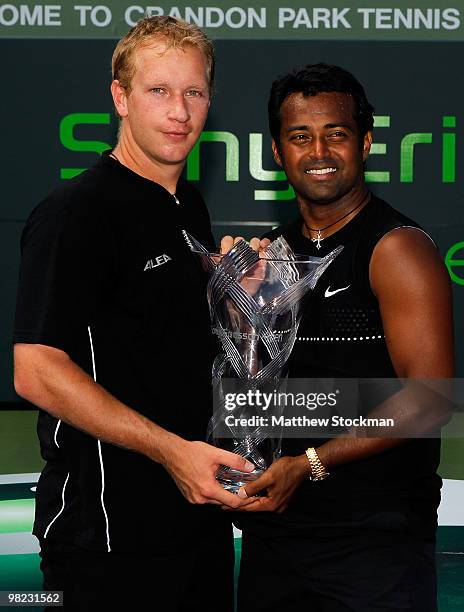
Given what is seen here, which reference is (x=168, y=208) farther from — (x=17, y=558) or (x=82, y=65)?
(x=82, y=65)

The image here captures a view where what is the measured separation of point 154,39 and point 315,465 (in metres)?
1.06

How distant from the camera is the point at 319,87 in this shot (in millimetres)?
2641

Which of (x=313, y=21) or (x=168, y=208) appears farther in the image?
(x=313, y=21)

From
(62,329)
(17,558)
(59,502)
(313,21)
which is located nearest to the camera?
(62,329)

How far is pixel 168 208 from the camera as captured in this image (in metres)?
2.60

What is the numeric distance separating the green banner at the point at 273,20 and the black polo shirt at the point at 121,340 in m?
4.67

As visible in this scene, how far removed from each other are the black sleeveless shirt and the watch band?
71 mm

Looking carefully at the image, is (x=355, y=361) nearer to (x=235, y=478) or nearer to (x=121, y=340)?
(x=235, y=478)

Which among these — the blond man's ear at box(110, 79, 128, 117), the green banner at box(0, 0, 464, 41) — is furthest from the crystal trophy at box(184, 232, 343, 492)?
the green banner at box(0, 0, 464, 41)

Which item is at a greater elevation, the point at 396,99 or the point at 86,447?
the point at 396,99

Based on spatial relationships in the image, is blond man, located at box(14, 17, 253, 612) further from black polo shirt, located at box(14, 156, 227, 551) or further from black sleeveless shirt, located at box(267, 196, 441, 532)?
black sleeveless shirt, located at box(267, 196, 441, 532)

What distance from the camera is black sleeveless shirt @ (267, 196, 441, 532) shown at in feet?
8.24

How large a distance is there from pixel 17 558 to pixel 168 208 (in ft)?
7.97

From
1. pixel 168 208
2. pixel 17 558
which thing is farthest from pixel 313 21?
pixel 168 208
